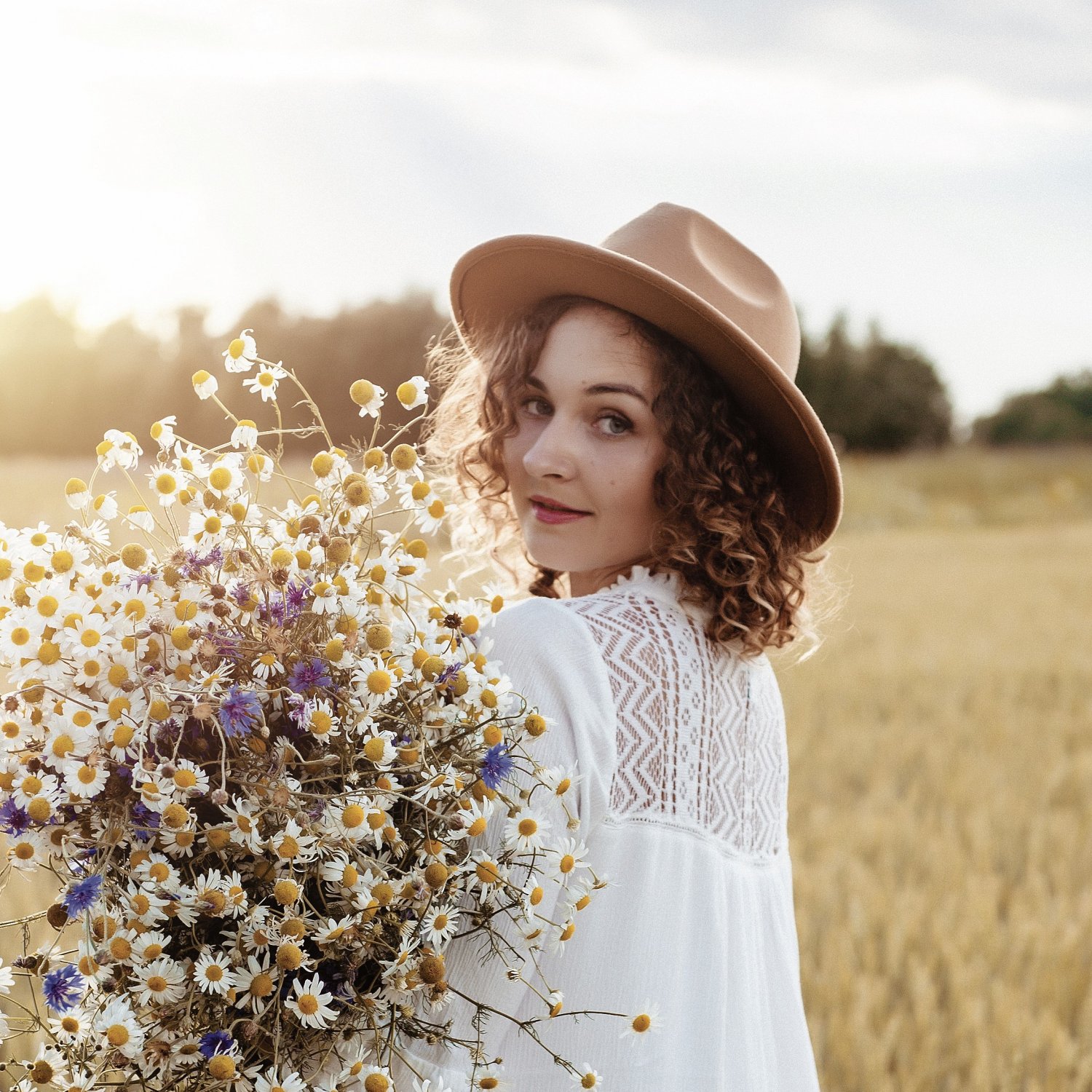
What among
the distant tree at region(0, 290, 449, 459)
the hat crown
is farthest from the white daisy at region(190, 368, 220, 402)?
the distant tree at region(0, 290, 449, 459)

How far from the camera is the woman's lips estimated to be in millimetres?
1968

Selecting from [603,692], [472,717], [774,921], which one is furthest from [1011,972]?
[472,717]

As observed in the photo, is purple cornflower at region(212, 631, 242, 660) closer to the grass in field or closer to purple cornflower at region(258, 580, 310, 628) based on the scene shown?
purple cornflower at region(258, 580, 310, 628)

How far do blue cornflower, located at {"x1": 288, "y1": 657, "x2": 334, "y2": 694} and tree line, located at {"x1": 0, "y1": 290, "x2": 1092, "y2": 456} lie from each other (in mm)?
9256

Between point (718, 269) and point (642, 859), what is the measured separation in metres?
1.08

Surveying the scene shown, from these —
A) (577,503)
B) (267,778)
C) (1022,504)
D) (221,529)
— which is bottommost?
(267,778)

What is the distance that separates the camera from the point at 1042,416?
164ft

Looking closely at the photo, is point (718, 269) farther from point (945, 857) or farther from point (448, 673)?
point (945, 857)

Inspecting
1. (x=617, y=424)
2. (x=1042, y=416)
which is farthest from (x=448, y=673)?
(x=1042, y=416)

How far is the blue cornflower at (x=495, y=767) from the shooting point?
1.25 m

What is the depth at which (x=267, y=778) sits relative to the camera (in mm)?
1146

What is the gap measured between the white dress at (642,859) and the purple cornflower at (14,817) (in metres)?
0.50

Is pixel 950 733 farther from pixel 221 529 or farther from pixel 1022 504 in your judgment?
pixel 1022 504

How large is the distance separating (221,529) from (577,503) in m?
0.79
